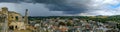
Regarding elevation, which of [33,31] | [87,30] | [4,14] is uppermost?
[4,14]

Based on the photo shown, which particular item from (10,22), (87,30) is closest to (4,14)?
(10,22)

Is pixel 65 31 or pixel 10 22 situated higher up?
pixel 10 22

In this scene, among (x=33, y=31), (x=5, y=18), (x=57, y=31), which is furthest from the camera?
(x=57, y=31)

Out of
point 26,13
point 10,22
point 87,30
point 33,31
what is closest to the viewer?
point 10,22

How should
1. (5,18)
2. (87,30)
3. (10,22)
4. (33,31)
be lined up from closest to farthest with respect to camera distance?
(5,18) < (10,22) < (33,31) < (87,30)

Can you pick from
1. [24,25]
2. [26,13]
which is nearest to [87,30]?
[26,13]

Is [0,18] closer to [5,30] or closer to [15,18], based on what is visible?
[5,30]

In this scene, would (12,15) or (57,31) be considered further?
(57,31)

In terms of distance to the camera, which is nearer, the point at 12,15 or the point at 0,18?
the point at 0,18

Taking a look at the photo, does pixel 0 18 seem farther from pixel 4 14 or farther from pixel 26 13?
pixel 26 13
